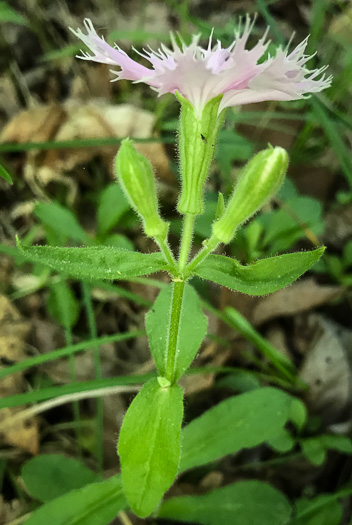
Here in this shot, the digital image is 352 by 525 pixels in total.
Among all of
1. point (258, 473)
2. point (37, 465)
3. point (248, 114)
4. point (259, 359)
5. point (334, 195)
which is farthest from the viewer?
point (334, 195)

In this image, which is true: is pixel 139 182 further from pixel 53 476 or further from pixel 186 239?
pixel 53 476

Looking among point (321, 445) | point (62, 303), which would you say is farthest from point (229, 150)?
point (321, 445)

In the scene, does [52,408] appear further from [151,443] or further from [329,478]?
[329,478]

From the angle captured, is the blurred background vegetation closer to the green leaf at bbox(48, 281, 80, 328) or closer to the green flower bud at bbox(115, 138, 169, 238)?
the green leaf at bbox(48, 281, 80, 328)

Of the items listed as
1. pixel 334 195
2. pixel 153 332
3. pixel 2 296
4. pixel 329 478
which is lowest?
pixel 329 478

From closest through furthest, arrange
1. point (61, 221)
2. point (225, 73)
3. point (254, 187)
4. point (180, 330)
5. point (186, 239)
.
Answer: point (225, 73)
point (254, 187)
point (186, 239)
point (180, 330)
point (61, 221)

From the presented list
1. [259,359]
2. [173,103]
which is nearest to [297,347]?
[259,359]

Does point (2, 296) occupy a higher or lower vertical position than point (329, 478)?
higher

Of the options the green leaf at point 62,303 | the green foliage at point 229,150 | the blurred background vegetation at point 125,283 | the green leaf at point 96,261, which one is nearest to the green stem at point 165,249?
the green leaf at point 96,261
